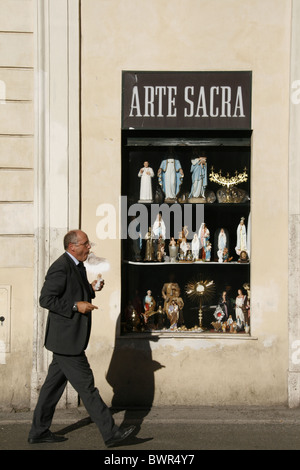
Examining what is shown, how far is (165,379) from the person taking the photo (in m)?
7.53

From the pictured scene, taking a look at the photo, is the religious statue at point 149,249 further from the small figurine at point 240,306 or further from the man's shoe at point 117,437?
the man's shoe at point 117,437

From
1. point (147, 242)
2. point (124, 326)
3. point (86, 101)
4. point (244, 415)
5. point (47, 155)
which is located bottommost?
point (244, 415)

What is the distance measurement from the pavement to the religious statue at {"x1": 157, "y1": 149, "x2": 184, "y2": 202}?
8.22 feet

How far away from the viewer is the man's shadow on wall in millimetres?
7535

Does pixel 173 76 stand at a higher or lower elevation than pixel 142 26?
lower

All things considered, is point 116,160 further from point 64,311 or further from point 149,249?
point 64,311

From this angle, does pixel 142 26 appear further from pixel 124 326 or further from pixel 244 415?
pixel 244 415

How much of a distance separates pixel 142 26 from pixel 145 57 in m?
0.35

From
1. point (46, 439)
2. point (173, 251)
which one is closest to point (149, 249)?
point (173, 251)

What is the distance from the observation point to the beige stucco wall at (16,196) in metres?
7.54

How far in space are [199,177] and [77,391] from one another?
10.7ft

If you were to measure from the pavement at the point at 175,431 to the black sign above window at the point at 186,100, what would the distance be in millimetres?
3187

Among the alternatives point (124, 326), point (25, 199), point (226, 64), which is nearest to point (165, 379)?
point (124, 326)
